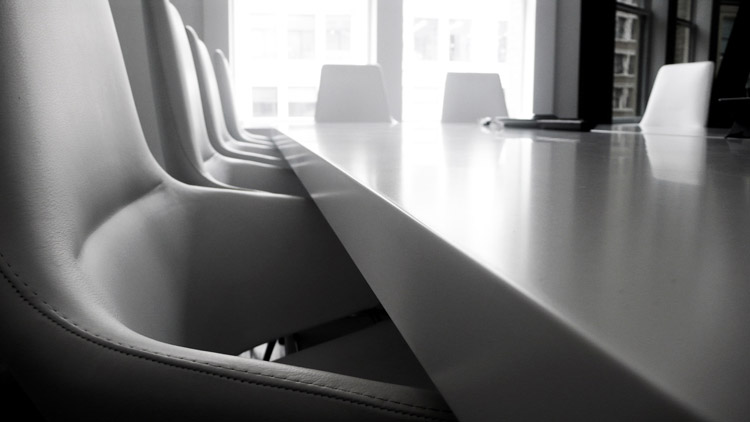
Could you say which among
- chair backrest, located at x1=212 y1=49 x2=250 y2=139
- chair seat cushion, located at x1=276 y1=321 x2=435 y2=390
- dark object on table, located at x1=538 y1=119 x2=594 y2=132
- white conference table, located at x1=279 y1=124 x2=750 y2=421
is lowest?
chair seat cushion, located at x1=276 y1=321 x2=435 y2=390

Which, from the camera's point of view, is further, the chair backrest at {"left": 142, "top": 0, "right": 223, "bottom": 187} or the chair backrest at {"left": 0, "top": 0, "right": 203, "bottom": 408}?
the chair backrest at {"left": 142, "top": 0, "right": 223, "bottom": 187}

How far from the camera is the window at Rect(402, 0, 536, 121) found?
21.0 ft

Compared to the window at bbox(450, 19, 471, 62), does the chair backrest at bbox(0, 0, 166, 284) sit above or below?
below

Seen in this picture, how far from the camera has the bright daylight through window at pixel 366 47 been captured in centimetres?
589

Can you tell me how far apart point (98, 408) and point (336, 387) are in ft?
0.48

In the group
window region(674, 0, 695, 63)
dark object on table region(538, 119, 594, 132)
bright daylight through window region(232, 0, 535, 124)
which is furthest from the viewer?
bright daylight through window region(232, 0, 535, 124)

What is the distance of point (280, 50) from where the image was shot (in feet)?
19.5

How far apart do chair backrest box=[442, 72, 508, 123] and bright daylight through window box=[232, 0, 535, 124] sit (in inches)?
68.1

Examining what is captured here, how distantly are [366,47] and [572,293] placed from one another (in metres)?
6.12

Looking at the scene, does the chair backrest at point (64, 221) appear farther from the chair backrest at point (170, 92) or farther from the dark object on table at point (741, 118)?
the dark object on table at point (741, 118)

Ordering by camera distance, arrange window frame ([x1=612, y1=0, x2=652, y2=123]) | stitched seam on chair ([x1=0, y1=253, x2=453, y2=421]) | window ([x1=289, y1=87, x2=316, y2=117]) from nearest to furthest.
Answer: stitched seam on chair ([x1=0, y1=253, x2=453, y2=421])
window frame ([x1=612, y1=0, x2=652, y2=123])
window ([x1=289, y1=87, x2=316, y2=117])

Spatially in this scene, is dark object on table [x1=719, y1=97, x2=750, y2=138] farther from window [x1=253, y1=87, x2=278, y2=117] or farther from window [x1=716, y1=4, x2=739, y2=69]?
window [x1=253, y1=87, x2=278, y2=117]

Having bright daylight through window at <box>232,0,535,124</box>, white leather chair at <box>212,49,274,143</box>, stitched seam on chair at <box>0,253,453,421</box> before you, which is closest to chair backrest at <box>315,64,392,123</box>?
white leather chair at <box>212,49,274,143</box>

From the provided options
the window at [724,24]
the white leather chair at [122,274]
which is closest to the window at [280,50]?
the window at [724,24]
